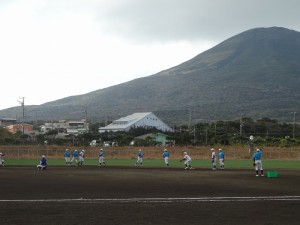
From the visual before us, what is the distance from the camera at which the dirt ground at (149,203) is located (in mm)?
13469

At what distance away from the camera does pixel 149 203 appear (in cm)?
1680

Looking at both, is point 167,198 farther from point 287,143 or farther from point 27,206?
point 287,143

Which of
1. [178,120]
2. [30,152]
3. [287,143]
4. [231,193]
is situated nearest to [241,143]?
[287,143]

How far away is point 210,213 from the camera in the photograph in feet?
47.8

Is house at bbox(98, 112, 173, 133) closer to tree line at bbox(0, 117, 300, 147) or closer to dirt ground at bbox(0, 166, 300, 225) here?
tree line at bbox(0, 117, 300, 147)

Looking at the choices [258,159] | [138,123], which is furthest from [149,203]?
[138,123]

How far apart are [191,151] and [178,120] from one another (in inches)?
A: 4144

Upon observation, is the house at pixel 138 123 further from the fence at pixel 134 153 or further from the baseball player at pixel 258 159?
the baseball player at pixel 258 159

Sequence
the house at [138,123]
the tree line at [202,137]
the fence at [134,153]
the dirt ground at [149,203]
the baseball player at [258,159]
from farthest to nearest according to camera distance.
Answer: the house at [138,123], the tree line at [202,137], the fence at [134,153], the baseball player at [258,159], the dirt ground at [149,203]

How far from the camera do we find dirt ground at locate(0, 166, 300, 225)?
13469mm

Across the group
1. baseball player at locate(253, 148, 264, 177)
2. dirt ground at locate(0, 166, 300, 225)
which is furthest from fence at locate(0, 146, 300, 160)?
dirt ground at locate(0, 166, 300, 225)

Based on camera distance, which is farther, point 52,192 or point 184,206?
point 52,192

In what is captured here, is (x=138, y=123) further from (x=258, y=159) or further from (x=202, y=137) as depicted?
(x=258, y=159)

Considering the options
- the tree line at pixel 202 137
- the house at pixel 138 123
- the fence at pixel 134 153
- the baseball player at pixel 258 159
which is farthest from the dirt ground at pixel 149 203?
the house at pixel 138 123
